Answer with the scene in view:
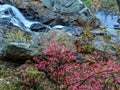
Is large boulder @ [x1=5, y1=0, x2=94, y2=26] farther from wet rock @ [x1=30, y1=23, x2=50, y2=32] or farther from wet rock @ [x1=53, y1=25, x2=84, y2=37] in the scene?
wet rock @ [x1=30, y1=23, x2=50, y2=32]

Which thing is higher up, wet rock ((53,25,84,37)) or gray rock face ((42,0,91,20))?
gray rock face ((42,0,91,20))

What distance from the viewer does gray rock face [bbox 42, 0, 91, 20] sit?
53.4 ft

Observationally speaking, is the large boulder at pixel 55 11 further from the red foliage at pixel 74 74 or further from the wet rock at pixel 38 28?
the red foliage at pixel 74 74

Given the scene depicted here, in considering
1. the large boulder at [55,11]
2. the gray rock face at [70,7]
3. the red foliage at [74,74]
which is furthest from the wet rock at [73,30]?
the red foliage at [74,74]

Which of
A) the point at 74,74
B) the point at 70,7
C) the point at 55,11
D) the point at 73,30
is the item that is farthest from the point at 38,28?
the point at 74,74

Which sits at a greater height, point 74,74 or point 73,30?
point 74,74

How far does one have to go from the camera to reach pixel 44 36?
8602 mm

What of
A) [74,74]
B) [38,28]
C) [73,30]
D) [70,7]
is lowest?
[73,30]

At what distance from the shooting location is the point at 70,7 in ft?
55.2

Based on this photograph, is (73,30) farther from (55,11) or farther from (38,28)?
(55,11)

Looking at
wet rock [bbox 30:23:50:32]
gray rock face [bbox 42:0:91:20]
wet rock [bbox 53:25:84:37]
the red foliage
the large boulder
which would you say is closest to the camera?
the red foliage

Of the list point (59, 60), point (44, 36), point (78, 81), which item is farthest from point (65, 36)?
point (78, 81)

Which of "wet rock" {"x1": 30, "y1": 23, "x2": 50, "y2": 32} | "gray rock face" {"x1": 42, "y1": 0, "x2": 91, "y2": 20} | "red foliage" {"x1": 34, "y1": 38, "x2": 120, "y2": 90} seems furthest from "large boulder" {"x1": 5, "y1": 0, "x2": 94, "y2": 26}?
"red foliage" {"x1": 34, "y1": 38, "x2": 120, "y2": 90}

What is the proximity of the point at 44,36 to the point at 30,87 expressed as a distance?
2674 mm
